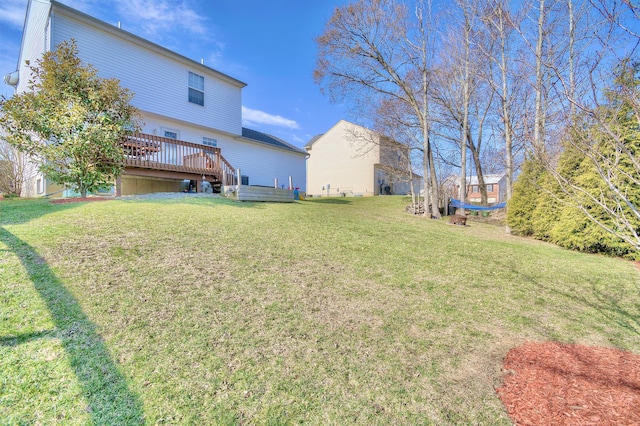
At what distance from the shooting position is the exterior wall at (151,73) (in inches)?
407

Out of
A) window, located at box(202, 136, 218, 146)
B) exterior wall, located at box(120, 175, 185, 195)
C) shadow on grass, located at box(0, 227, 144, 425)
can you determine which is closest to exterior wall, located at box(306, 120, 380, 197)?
window, located at box(202, 136, 218, 146)

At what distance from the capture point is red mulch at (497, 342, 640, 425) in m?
1.99

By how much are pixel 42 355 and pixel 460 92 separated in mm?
16452

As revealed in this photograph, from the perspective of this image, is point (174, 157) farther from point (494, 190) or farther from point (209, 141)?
point (494, 190)

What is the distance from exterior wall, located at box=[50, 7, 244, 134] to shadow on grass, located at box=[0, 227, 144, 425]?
10.6 m

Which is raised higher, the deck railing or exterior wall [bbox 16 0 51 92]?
exterior wall [bbox 16 0 51 92]

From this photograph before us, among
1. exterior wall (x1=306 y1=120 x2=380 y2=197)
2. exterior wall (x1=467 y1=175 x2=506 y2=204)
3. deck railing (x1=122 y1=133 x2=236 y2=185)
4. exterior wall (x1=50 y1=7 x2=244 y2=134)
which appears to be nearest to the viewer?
deck railing (x1=122 y1=133 x2=236 y2=185)

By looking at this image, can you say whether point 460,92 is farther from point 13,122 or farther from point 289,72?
point 13,122

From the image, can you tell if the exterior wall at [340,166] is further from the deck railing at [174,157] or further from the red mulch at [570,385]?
the red mulch at [570,385]

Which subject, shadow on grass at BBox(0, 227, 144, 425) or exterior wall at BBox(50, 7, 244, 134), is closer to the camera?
shadow on grass at BBox(0, 227, 144, 425)

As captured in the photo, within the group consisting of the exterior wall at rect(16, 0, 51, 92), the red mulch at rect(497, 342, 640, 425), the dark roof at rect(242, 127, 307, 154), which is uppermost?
the exterior wall at rect(16, 0, 51, 92)

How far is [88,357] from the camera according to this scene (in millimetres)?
2178

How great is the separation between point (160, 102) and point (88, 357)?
41.7 feet

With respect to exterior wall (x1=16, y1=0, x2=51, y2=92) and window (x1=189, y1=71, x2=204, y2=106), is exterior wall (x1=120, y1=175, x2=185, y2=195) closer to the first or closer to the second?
window (x1=189, y1=71, x2=204, y2=106)
